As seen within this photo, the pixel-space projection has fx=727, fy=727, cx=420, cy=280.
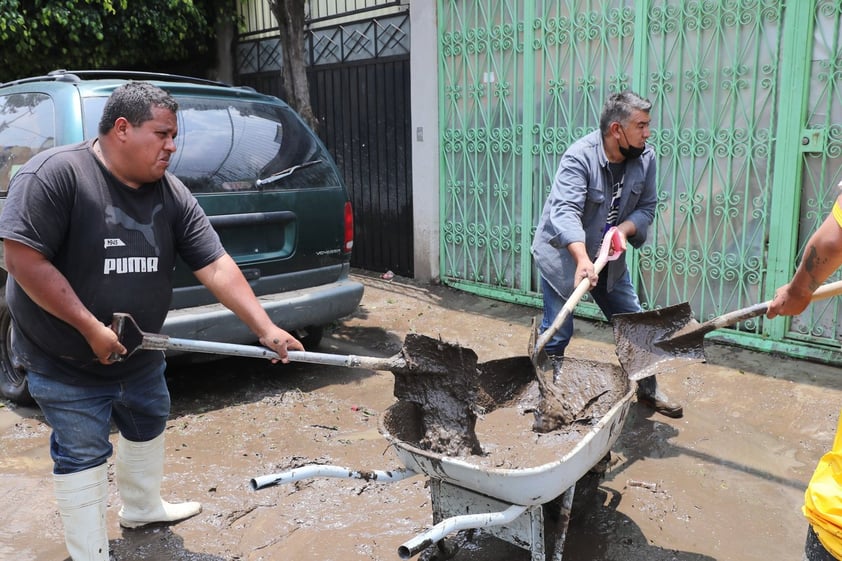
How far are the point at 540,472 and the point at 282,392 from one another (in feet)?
9.45

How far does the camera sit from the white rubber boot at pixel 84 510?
2730 millimetres

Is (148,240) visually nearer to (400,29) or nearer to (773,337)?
(773,337)

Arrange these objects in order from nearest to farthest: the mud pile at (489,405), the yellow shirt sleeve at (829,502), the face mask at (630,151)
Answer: the yellow shirt sleeve at (829,502), the mud pile at (489,405), the face mask at (630,151)

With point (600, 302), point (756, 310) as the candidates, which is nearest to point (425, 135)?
point (600, 302)

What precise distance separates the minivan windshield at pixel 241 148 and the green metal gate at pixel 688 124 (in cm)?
212

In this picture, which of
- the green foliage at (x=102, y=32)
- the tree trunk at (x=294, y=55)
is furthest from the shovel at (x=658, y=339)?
the green foliage at (x=102, y=32)

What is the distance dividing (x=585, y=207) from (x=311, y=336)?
2.47m

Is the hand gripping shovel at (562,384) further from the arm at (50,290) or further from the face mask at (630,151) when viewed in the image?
the arm at (50,290)

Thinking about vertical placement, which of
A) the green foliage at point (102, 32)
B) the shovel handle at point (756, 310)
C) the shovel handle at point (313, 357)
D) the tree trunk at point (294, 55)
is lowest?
the shovel handle at point (313, 357)

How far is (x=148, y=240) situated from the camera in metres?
2.80

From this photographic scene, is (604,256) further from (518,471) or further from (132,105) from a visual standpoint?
(132,105)

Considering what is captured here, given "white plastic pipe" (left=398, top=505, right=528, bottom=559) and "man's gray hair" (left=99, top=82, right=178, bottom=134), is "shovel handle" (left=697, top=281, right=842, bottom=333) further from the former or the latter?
"man's gray hair" (left=99, top=82, right=178, bottom=134)

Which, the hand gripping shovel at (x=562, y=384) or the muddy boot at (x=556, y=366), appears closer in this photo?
the hand gripping shovel at (x=562, y=384)

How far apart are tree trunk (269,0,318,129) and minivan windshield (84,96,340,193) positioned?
1386 mm
